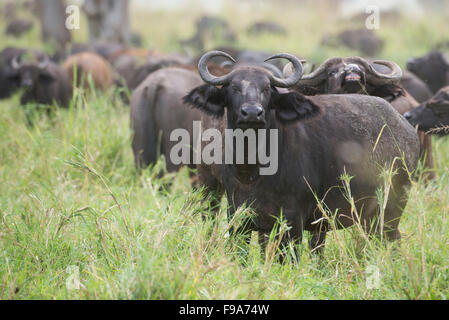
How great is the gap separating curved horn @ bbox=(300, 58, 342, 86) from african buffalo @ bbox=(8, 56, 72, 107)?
5.30m

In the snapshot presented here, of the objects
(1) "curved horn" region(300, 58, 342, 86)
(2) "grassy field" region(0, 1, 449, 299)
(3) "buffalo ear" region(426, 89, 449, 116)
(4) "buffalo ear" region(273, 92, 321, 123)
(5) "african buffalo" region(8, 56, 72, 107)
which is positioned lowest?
(2) "grassy field" region(0, 1, 449, 299)

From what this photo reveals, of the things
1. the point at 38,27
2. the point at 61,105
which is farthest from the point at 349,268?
the point at 38,27

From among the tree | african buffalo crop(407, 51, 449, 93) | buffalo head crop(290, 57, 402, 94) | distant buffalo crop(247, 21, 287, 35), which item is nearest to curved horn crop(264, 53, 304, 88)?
buffalo head crop(290, 57, 402, 94)

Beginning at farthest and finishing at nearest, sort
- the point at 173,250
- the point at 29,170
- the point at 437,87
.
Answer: the point at 437,87 < the point at 29,170 < the point at 173,250

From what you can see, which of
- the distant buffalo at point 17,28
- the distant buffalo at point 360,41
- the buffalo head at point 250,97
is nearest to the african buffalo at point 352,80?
the buffalo head at point 250,97

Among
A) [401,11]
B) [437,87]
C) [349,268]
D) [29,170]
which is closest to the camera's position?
[349,268]

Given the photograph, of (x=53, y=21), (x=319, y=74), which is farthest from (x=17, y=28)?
(x=319, y=74)

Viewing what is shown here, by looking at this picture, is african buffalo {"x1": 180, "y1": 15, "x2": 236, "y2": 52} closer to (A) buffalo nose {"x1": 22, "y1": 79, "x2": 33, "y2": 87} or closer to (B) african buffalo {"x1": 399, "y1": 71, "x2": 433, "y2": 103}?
(A) buffalo nose {"x1": 22, "y1": 79, "x2": 33, "y2": 87}

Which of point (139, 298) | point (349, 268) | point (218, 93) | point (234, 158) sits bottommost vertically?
point (349, 268)

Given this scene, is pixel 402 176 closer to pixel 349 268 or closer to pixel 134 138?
pixel 349 268

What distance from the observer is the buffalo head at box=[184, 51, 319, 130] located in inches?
143

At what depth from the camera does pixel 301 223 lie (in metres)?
3.93

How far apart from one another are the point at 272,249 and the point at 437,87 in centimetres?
645

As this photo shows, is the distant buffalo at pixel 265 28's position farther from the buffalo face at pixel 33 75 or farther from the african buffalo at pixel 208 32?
the buffalo face at pixel 33 75
